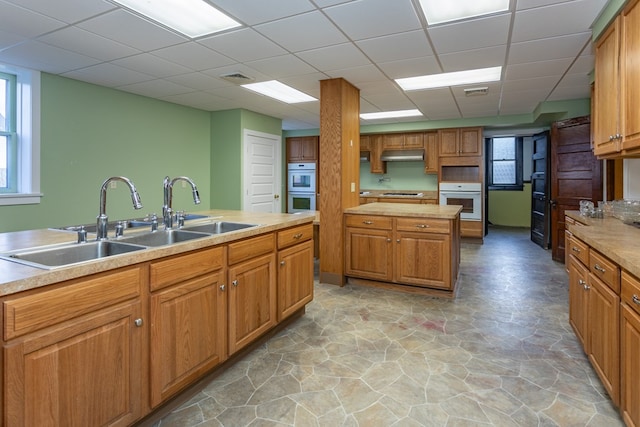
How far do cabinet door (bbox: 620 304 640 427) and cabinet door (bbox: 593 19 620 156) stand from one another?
4.75 ft

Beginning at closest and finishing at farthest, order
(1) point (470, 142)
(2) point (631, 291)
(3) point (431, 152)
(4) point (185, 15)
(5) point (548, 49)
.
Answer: (2) point (631, 291) < (4) point (185, 15) < (5) point (548, 49) < (1) point (470, 142) < (3) point (431, 152)

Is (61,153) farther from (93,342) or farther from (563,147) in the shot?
(563,147)

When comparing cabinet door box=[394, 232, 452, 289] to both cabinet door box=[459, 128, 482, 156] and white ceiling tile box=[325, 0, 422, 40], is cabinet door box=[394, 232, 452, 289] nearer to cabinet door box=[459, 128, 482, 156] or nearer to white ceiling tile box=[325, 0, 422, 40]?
white ceiling tile box=[325, 0, 422, 40]

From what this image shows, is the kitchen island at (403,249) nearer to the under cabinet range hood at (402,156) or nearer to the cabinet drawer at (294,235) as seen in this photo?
the cabinet drawer at (294,235)

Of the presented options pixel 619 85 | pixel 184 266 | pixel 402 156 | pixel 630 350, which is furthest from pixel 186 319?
pixel 402 156

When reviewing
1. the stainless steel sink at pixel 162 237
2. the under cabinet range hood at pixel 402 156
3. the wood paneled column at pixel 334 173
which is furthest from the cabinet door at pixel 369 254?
the under cabinet range hood at pixel 402 156

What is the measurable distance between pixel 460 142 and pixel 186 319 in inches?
252

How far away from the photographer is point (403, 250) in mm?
3914

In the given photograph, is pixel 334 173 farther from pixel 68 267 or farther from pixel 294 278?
pixel 68 267

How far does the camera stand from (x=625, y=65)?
7.54 feet

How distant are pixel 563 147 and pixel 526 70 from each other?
7.08ft

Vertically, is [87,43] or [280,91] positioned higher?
[280,91]

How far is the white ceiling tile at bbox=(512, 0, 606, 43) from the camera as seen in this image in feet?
8.16

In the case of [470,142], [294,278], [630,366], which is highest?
[470,142]
